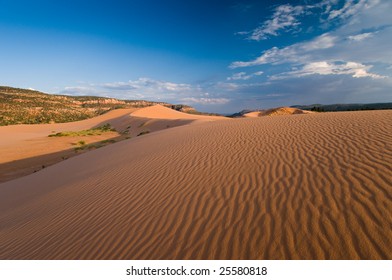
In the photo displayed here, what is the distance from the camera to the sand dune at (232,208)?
302 cm

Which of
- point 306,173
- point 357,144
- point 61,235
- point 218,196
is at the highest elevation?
point 357,144

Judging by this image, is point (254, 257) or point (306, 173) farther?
point (306, 173)

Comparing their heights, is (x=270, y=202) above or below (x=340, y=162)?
below

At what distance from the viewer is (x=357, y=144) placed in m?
5.81

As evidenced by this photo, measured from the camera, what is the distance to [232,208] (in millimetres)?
3893

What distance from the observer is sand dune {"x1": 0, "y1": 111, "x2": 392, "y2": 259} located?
3.02m

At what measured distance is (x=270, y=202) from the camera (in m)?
3.84

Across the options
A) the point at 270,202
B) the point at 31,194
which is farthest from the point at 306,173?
the point at 31,194
